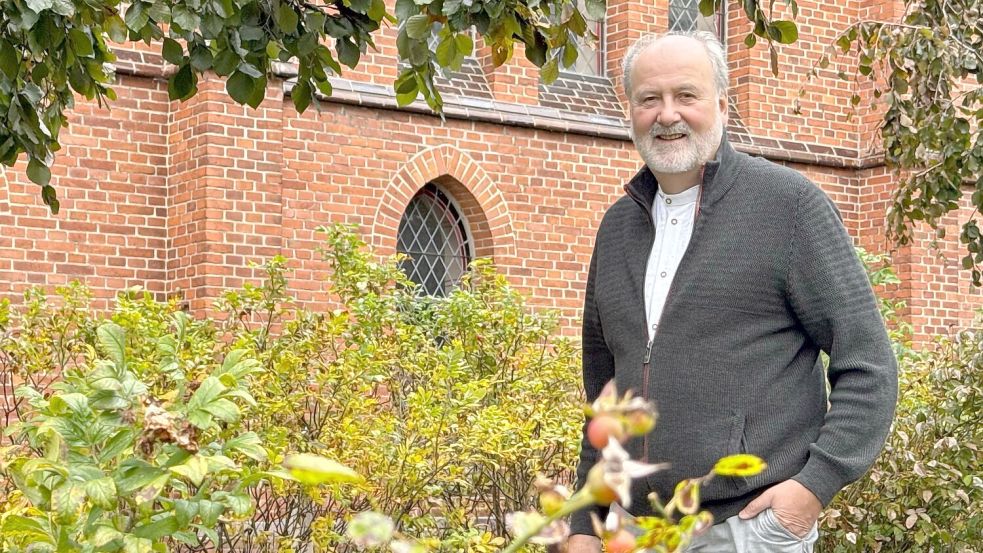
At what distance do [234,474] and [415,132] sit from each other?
10.8 m

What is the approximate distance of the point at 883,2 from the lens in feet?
53.5

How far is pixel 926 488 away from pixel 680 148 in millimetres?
3819

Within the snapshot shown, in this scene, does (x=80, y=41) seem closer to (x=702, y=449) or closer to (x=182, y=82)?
(x=182, y=82)

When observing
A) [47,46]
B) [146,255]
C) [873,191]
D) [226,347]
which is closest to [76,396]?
[47,46]

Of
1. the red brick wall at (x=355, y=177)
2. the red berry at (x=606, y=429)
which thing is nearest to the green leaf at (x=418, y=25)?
the red berry at (x=606, y=429)

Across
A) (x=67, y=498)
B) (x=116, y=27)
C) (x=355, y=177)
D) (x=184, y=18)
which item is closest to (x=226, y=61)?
(x=184, y=18)

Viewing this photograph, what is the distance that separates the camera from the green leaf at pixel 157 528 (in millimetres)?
2410

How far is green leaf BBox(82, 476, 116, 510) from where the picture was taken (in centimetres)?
231

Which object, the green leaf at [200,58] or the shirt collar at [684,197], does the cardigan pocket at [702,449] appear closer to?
the shirt collar at [684,197]

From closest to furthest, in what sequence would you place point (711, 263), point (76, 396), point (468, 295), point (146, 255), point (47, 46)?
point (76, 396) < point (711, 263) < point (47, 46) < point (468, 295) < point (146, 255)

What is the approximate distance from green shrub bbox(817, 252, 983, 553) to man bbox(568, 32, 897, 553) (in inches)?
134

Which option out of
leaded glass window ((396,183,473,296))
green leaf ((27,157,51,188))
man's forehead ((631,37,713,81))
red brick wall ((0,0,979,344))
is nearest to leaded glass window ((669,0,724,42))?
red brick wall ((0,0,979,344))

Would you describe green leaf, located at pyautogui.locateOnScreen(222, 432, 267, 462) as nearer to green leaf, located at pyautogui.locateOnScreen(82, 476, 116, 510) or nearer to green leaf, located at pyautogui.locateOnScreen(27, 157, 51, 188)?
green leaf, located at pyautogui.locateOnScreen(82, 476, 116, 510)

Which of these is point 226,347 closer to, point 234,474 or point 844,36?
point 844,36
